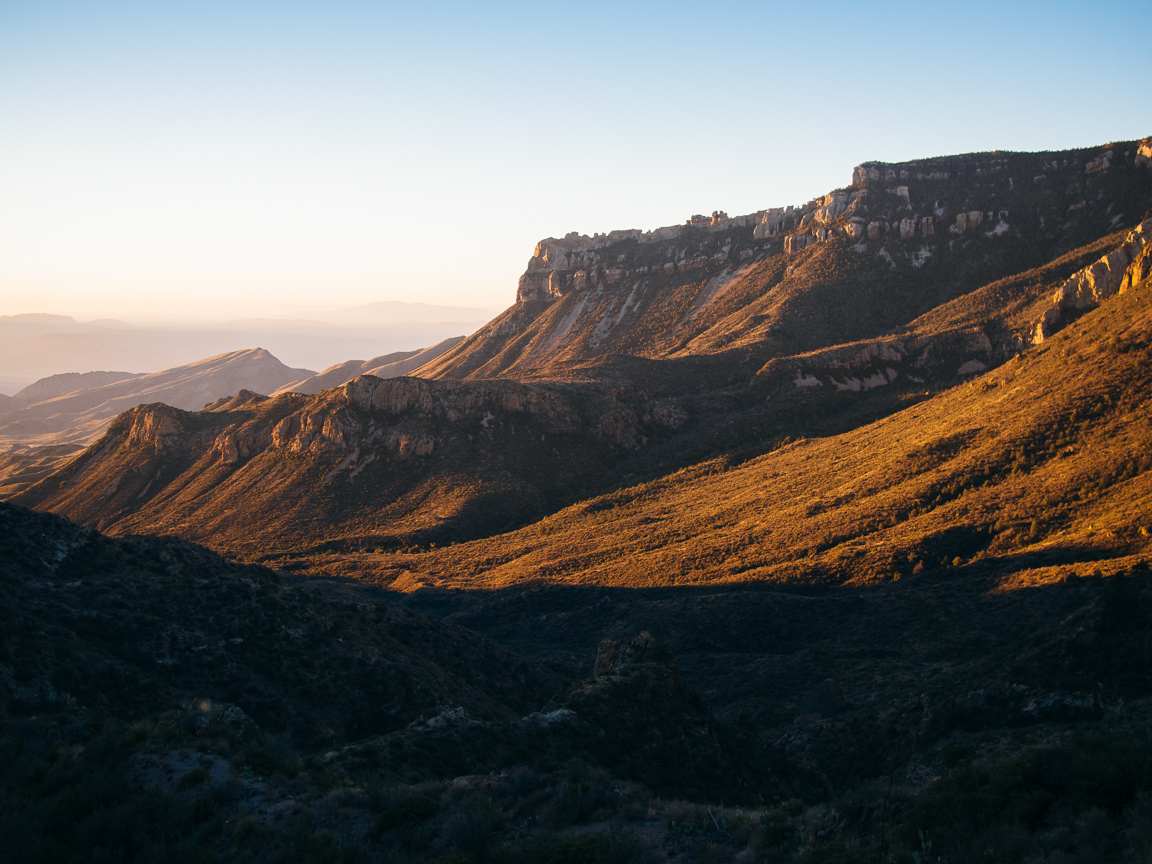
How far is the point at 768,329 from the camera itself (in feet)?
425

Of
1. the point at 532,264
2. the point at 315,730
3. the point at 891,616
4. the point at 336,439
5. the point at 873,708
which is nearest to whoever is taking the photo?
the point at 315,730

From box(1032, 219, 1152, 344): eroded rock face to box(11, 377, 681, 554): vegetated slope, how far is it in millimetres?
41941

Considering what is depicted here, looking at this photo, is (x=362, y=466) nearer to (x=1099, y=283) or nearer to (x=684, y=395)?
(x=684, y=395)

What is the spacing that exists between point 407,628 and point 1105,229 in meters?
124

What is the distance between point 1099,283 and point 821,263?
56.7 m

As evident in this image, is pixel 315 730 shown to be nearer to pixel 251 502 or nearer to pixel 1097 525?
pixel 1097 525

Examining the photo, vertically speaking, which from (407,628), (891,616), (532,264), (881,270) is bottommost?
(891,616)

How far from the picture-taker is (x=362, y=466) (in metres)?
100

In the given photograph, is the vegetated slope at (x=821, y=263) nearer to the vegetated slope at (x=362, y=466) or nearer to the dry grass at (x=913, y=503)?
the vegetated slope at (x=362, y=466)

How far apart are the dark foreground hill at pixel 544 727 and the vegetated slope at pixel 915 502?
654 cm

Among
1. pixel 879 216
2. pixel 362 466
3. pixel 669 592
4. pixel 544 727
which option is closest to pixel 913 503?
pixel 669 592

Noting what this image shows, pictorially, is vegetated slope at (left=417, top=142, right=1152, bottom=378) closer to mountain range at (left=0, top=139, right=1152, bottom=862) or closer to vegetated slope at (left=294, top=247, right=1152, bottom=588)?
mountain range at (left=0, top=139, right=1152, bottom=862)

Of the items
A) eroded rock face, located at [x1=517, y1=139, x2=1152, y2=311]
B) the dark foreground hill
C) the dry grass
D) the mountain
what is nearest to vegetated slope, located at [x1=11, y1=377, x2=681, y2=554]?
the mountain

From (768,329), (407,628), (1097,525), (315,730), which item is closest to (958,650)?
(1097,525)
